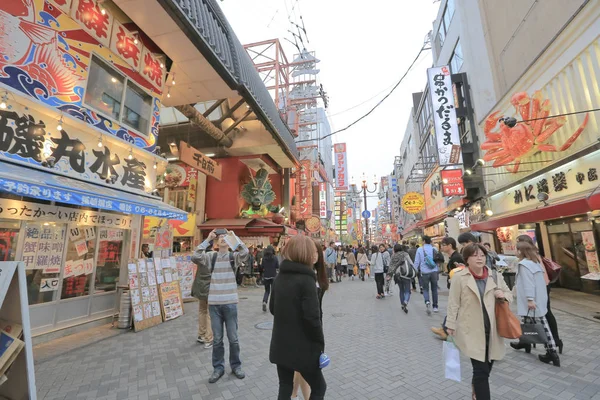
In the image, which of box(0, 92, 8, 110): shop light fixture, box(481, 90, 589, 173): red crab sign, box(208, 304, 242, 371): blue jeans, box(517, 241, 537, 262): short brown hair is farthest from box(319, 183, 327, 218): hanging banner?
box(0, 92, 8, 110): shop light fixture

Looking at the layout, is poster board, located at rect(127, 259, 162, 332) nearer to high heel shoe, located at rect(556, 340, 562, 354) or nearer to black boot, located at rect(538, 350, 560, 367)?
black boot, located at rect(538, 350, 560, 367)

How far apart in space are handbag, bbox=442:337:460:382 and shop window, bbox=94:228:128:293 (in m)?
7.73

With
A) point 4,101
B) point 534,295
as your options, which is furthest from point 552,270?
point 4,101

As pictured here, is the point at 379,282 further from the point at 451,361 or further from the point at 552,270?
the point at 451,361

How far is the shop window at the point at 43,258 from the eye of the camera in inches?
219

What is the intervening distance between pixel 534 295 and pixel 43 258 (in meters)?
9.01

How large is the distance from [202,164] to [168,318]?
5774 millimetres

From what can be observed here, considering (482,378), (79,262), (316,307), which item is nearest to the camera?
(316,307)

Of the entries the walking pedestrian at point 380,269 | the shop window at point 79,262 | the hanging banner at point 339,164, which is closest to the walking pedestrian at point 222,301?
the shop window at point 79,262

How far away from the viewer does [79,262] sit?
6520 mm

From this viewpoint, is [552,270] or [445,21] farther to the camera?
[445,21]

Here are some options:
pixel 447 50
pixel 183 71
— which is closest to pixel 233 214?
pixel 183 71

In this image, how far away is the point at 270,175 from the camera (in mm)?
19984

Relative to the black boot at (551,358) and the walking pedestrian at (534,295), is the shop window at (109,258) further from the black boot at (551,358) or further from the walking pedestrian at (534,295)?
the black boot at (551,358)
